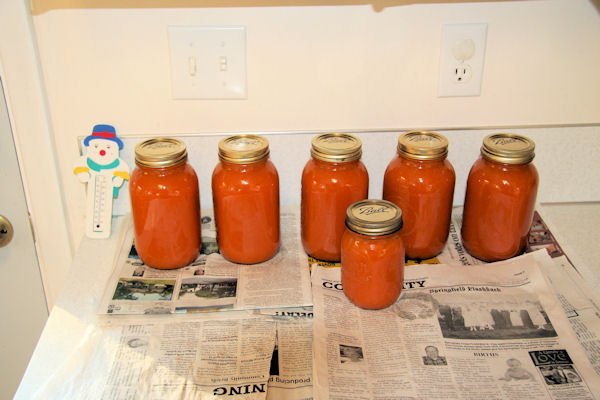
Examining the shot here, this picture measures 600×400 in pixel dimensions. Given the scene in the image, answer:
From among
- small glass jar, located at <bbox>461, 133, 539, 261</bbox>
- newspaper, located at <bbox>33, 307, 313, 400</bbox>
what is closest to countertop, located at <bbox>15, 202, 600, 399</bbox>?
newspaper, located at <bbox>33, 307, 313, 400</bbox>

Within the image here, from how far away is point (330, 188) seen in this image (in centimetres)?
86

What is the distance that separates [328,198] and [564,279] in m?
0.39

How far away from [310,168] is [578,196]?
570 millimetres

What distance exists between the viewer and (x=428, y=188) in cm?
87

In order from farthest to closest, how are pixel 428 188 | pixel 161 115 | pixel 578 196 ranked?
pixel 578 196
pixel 161 115
pixel 428 188

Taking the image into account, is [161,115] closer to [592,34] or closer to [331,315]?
[331,315]

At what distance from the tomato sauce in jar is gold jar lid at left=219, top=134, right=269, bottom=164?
0.22 meters

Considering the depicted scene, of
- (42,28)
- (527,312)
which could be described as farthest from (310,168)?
(42,28)

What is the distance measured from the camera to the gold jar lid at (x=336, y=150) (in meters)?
0.84

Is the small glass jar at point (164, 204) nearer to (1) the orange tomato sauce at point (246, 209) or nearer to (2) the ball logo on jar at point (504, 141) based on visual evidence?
(1) the orange tomato sauce at point (246, 209)

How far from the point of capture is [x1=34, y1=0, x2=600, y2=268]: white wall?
92cm

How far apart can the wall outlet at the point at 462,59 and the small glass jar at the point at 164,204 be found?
474 mm

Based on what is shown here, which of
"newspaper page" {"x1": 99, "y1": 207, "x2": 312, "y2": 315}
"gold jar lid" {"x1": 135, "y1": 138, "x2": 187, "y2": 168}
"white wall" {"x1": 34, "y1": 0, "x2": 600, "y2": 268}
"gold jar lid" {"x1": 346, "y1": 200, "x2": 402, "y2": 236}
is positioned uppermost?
"white wall" {"x1": 34, "y1": 0, "x2": 600, "y2": 268}

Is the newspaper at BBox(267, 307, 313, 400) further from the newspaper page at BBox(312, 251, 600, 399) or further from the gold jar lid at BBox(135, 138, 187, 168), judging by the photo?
the gold jar lid at BBox(135, 138, 187, 168)
